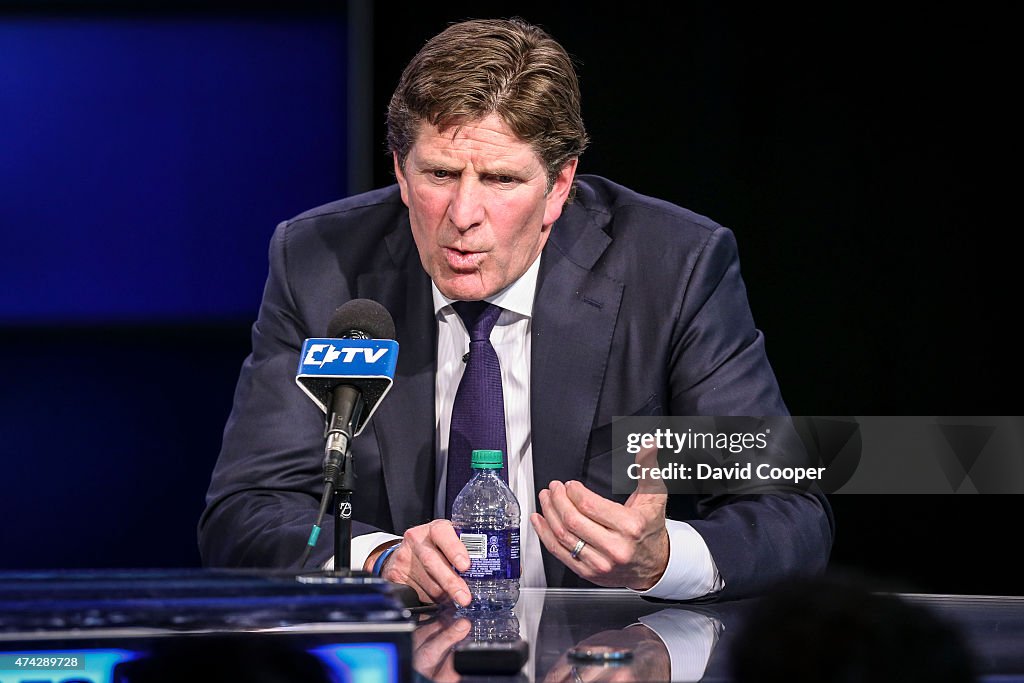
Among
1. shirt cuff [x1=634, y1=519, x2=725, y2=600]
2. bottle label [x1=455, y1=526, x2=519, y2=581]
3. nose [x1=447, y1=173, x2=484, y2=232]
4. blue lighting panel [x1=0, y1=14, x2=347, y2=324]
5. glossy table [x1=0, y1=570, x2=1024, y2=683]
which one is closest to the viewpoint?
glossy table [x1=0, y1=570, x2=1024, y2=683]

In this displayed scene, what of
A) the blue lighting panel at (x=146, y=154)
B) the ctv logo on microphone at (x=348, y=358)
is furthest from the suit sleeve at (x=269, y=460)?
the blue lighting panel at (x=146, y=154)

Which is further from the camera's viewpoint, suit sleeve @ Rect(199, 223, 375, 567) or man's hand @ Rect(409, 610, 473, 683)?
suit sleeve @ Rect(199, 223, 375, 567)

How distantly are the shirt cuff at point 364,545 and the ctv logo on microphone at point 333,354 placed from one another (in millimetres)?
511

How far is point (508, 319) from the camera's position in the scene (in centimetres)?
227

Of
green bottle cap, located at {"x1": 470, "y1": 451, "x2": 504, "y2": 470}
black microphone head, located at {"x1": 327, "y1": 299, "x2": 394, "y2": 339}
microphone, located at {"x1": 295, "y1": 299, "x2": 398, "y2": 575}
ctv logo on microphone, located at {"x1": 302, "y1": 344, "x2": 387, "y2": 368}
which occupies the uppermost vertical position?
black microphone head, located at {"x1": 327, "y1": 299, "x2": 394, "y2": 339}

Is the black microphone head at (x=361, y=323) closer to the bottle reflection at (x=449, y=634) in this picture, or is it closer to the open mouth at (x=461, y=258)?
the bottle reflection at (x=449, y=634)

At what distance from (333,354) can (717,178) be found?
2041mm

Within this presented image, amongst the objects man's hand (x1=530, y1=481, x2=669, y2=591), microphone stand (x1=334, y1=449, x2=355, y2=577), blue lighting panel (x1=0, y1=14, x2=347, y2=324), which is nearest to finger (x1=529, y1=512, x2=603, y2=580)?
man's hand (x1=530, y1=481, x2=669, y2=591)

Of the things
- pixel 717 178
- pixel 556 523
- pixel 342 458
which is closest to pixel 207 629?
pixel 342 458

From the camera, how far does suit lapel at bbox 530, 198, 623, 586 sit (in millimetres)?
2199

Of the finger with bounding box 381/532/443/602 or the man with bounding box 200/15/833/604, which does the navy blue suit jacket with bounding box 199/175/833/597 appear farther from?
the finger with bounding box 381/532/443/602

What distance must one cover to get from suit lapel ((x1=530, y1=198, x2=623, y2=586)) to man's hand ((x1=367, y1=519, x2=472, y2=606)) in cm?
57

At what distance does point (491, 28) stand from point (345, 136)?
1.31 meters

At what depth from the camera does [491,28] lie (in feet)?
7.38
